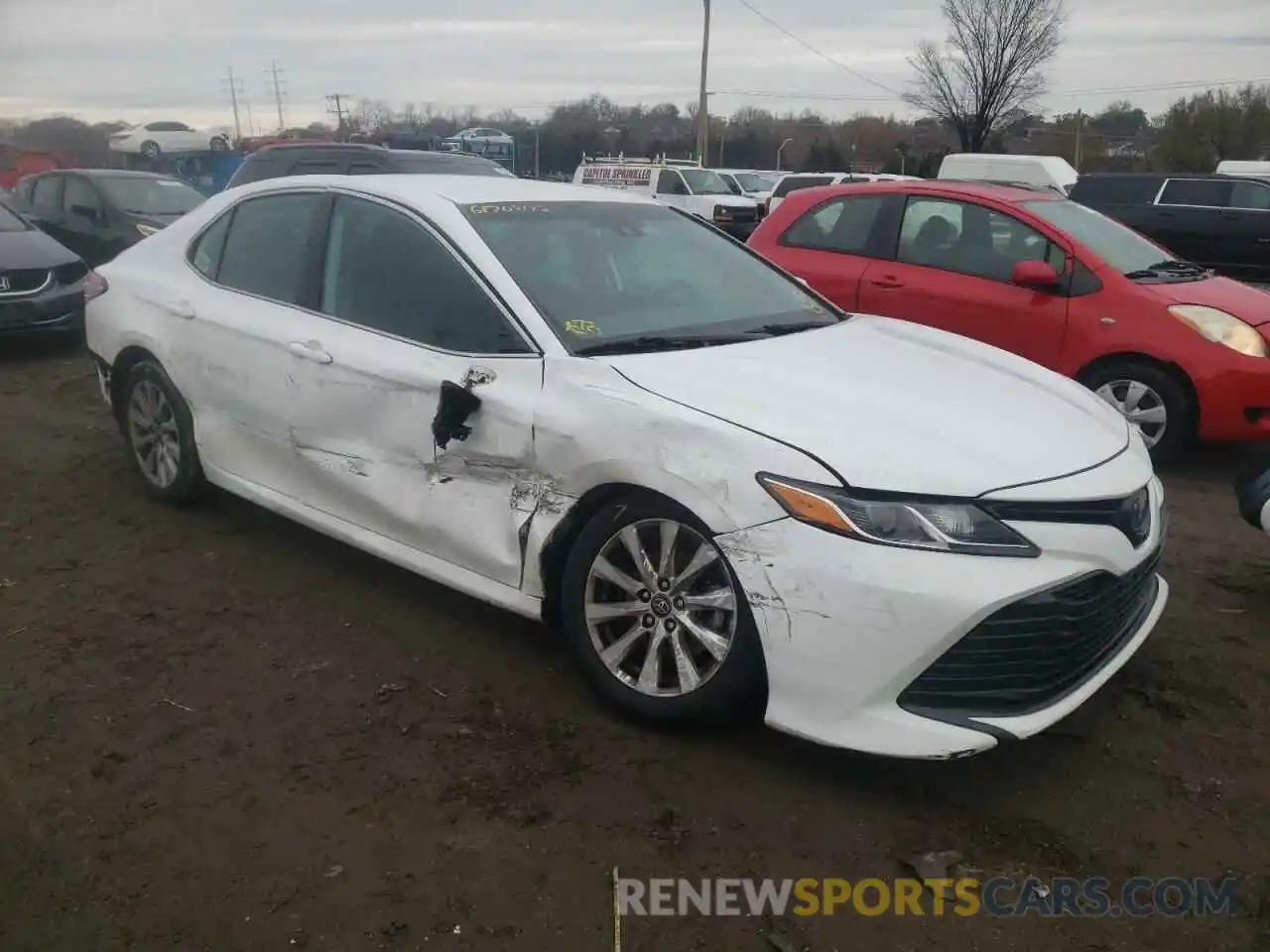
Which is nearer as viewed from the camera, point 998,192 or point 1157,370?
point 1157,370

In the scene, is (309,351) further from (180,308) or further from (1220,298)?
(1220,298)

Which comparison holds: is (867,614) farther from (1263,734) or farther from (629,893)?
(1263,734)

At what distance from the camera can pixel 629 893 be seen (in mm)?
2580

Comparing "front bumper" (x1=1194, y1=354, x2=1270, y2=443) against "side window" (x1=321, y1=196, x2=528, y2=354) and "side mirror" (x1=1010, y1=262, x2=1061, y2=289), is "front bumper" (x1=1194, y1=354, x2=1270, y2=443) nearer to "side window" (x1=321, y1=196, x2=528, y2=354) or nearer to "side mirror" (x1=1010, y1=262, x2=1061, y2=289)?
"side mirror" (x1=1010, y1=262, x2=1061, y2=289)

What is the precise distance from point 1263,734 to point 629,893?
2.07 metres

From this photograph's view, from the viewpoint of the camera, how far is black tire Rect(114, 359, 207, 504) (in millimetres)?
4793

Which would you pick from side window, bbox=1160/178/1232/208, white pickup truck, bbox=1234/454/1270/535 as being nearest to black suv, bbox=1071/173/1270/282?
side window, bbox=1160/178/1232/208

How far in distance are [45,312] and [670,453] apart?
8.12 meters

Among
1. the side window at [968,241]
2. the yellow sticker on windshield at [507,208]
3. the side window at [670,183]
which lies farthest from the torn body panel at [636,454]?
the side window at [670,183]

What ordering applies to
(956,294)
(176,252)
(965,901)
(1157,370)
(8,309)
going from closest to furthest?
(965,901), (176,252), (1157,370), (956,294), (8,309)

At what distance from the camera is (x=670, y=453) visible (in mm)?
3006

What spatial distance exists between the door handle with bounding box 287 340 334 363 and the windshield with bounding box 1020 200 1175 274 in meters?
4.57

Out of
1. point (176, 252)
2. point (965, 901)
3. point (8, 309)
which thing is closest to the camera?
point (965, 901)

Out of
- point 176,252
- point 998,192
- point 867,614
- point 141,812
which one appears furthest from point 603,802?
point 998,192
